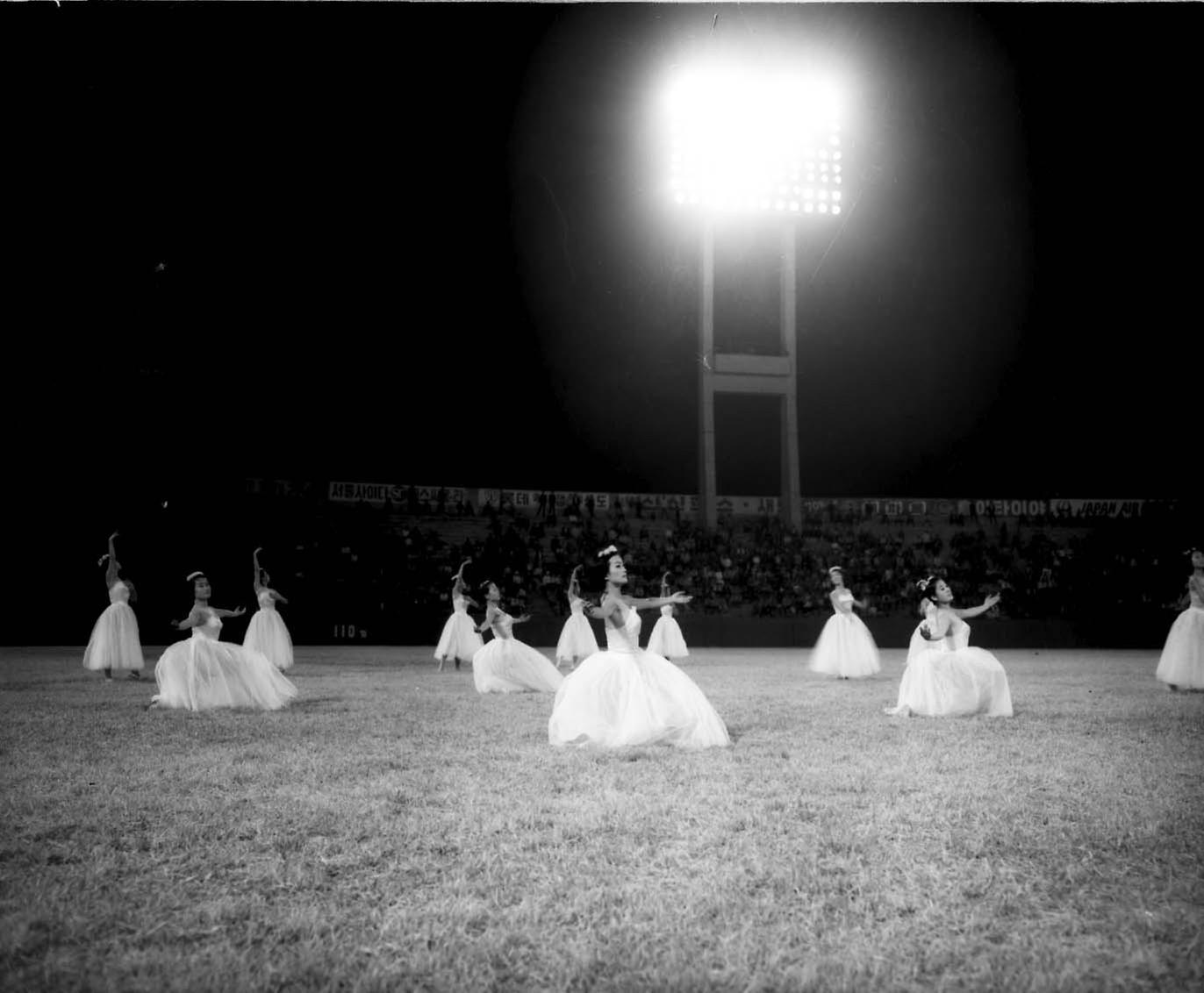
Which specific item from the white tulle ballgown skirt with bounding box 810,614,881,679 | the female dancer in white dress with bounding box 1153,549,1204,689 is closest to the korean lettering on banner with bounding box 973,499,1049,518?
the white tulle ballgown skirt with bounding box 810,614,881,679

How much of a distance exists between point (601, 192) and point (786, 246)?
7763 millimetres

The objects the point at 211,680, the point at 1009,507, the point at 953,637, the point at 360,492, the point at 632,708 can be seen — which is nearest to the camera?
the point at 632,708

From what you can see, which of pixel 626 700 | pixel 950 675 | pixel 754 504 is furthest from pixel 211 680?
pixel 754 504

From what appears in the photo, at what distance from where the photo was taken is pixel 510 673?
45.4ft

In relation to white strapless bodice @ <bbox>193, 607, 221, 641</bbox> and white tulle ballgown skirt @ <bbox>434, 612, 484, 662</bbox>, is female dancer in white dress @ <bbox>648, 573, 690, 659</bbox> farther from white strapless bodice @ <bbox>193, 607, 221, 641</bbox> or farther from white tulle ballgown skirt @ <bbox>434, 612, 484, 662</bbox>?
white strapless bodice @ <bbox>193, 607, 221, 641</bbox>

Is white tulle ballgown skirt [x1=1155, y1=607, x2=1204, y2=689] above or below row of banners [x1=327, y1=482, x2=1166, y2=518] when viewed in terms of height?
below

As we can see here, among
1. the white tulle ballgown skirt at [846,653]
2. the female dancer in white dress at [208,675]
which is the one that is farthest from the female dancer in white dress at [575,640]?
the female dancer in white dress at [208,675]

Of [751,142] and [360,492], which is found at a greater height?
[751,142]

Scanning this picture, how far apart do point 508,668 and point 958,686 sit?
21.1 feet

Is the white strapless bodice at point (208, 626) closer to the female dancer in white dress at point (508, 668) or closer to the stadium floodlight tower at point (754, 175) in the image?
the female dancer in white dress at point (508, 668)

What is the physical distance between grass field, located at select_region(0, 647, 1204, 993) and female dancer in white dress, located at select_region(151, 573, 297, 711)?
6.05 ft

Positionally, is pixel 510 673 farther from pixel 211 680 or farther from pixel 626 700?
pixel 626 700

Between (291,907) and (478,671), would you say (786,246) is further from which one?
(291,907)

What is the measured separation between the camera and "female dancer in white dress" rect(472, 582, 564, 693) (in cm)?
1377
